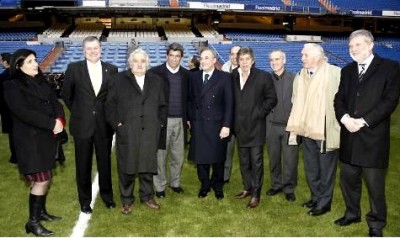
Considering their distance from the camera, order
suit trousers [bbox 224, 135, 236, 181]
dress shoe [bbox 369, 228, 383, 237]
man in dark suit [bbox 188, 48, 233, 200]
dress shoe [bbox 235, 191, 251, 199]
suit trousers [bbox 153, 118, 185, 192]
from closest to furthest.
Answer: dress shoe [bbox 369, 228, 383, 237]
man in dark suit [bbox 188, 48, 233, 200]
suit trousers [bbox 153, 118, 185, 192]
dress shoe [bbox 235, 191, 251, 199]
suit trousers [bbox 224, 135, 236, 181]

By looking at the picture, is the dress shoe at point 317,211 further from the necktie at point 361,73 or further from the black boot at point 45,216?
the black boot at point 45,216

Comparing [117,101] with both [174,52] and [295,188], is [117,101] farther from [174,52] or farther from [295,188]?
[295,188]

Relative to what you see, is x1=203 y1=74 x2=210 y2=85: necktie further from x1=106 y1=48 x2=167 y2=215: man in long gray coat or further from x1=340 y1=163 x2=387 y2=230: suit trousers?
x1=340 y1=163 x2=387 y2=230: suit trousers

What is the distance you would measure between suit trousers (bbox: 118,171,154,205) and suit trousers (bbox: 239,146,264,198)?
125 centimetres

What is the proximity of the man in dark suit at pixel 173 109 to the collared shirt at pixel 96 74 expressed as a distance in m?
0.75

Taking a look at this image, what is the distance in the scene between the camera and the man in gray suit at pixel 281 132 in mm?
5367

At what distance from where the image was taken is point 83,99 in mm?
4844

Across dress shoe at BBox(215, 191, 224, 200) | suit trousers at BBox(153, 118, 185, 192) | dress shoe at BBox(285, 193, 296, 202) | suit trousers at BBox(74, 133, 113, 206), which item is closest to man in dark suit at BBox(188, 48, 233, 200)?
suit trousers at BBox(153, 118, 185, 192)

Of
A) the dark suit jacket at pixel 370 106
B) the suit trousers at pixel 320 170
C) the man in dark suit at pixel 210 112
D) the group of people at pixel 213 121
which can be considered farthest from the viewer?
the man in dark suit at pixel 210 112

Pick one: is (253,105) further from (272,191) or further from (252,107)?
(272,191)

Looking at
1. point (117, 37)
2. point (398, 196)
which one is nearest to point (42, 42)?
point (117, 37)

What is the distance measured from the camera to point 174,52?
5.33 metres

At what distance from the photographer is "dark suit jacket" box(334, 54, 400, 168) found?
4105mm

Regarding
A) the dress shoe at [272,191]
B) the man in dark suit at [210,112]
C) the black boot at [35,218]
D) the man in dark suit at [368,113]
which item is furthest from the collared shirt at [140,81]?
the dress shoe at [272,191]
